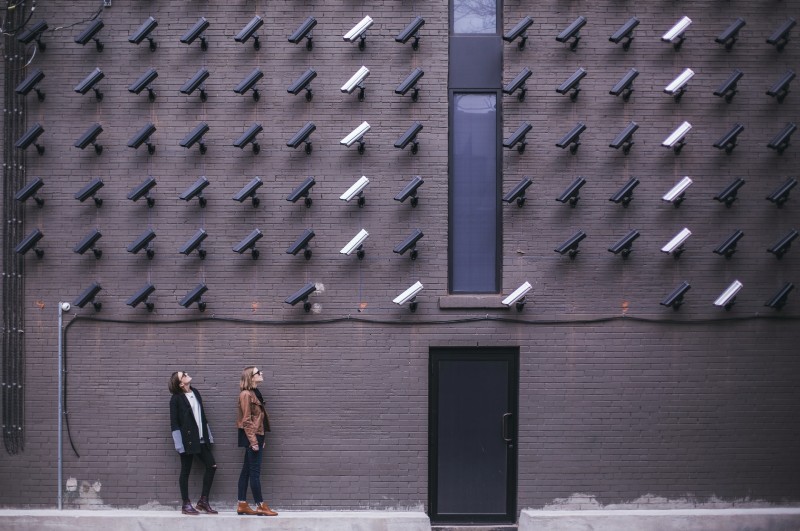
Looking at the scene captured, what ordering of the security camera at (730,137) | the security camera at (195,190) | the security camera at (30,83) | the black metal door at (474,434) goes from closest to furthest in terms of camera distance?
1. the security camera at (195,190)
2. the security camera at (30,83)
3. the security camera at (730,137)
4. the black metal door at (474,434)

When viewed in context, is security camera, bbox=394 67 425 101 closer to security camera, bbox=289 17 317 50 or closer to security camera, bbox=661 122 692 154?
security camera, bbox=289 17 317 50

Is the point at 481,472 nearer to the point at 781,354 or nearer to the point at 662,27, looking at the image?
the point at 781,354

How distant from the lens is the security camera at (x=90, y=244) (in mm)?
10312

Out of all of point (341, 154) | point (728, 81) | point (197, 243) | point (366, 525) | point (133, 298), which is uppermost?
point (728, 81)

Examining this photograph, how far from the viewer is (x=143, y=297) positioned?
10289 millimetres

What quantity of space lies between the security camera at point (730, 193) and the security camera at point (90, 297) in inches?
297

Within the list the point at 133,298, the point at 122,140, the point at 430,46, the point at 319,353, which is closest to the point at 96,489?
the point at 133,298

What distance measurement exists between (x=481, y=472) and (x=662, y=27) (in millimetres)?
5900

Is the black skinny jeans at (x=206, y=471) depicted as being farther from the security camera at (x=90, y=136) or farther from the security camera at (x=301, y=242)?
the security camera at (x=90, y=136)

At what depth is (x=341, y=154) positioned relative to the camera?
34.7 ft

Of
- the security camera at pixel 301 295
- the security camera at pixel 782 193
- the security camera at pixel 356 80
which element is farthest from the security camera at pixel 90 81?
the security camera at pixel 782 193

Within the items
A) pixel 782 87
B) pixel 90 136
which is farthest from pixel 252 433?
pixel 782 87

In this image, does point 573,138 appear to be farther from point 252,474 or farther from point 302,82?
point 252,474

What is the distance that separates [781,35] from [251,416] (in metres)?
7.81
